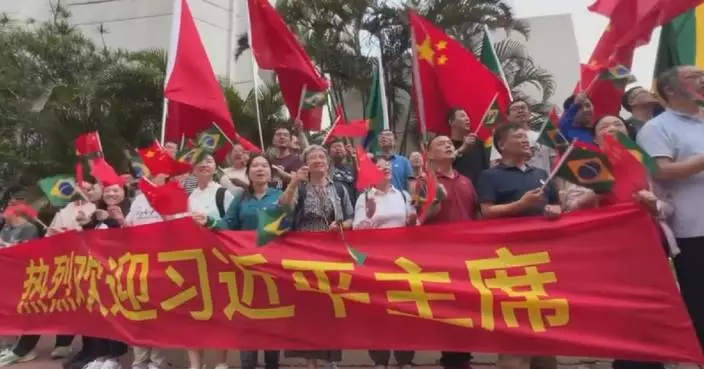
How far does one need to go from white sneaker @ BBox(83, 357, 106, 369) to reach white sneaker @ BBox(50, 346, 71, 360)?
99 cm

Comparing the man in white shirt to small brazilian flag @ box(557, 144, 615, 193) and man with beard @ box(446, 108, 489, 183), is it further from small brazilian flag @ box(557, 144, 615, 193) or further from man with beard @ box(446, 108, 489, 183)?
small brazilian flag @ box(557, 144, 615, 193)

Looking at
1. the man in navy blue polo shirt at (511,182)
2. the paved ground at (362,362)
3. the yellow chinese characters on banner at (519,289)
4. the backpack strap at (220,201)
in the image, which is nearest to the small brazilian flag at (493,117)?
the man in navy blue polo shirt at (511,182)

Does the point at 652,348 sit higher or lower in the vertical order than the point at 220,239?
lower

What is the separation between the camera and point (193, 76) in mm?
5789

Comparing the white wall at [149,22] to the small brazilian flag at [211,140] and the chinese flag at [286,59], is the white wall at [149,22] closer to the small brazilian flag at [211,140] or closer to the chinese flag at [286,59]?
the chinese flag at [286,59]

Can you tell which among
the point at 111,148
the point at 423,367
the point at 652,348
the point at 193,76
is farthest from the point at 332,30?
the point at 652,348

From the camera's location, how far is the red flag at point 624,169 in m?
3.23

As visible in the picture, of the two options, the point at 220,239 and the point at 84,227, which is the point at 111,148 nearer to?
the point at 84,227

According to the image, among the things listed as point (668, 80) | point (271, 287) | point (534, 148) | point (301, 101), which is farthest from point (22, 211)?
point (668, 80)

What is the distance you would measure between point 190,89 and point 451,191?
8.81 feet

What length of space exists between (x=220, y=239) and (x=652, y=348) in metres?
2.62

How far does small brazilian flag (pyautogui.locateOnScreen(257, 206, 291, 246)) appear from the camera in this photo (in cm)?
416

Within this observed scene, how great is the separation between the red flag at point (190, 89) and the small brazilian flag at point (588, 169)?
3.13 metres

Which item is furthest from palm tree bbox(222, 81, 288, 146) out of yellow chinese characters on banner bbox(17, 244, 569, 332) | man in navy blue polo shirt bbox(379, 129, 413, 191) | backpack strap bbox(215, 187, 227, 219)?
backpack strap bbox(215, 187, 227, 219)
